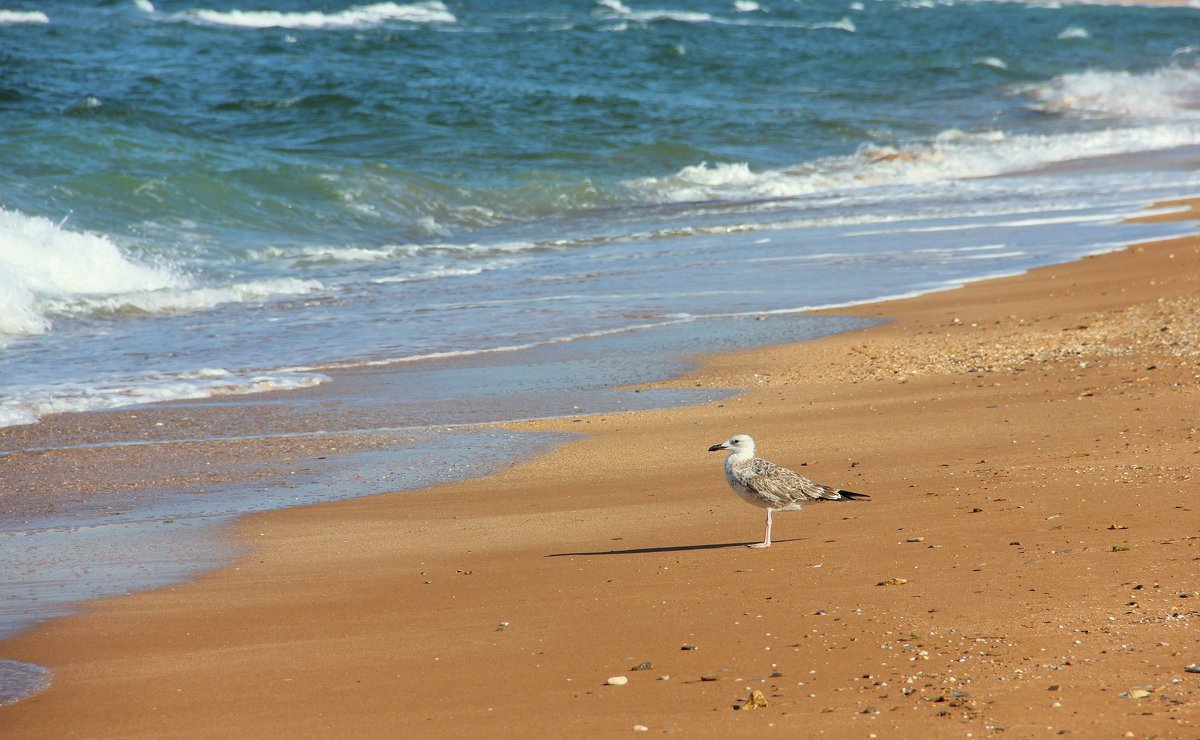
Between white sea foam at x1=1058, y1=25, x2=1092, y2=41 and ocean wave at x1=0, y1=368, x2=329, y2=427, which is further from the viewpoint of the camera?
white sea foam at x1=1058, y1=25, x2=1092, y2=41

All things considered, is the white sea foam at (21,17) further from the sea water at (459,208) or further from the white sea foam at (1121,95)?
the white sea foam at (1121,95)

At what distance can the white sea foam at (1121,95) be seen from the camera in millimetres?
33812

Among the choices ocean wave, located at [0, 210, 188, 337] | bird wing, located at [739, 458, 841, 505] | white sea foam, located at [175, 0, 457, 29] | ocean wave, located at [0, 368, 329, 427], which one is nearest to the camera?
bird wing, located at [739, 458, 841, 505]

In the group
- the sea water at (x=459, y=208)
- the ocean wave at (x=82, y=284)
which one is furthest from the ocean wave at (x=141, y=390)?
the ocean wave at (x=82, y=284)

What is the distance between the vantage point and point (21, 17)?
4100cm

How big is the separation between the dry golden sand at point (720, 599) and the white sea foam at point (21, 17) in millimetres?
36750

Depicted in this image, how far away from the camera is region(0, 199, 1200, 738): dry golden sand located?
410 centimetres

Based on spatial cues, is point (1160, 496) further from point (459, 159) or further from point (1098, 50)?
point (1098, 50)

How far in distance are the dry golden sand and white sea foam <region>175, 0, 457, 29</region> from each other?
37.6 m

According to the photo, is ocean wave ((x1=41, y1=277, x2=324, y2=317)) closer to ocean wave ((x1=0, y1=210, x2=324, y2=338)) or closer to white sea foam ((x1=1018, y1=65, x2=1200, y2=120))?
ocean wave ((x1=0, y1=210, x2=324, y2=338))

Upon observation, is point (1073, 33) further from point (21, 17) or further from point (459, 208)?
point (459, 208)

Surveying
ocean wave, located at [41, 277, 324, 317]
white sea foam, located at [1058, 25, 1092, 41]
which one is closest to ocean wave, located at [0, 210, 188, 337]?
ocean wave, located at [41, 277, 324, 317]

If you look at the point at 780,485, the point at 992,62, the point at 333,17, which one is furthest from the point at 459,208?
the point at 333,17

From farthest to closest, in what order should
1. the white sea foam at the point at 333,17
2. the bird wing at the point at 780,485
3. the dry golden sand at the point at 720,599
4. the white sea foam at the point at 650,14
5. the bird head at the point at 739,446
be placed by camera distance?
the white sea foam at the point at 650,14, the white sea foam at the point at 333,17, the bird head at the point at 739,446, the bird wing at the point at 780,485, the dry golden sand at the point at 720,599
